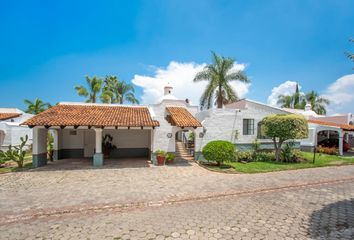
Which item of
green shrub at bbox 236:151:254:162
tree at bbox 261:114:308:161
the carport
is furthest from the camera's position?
green shrub at bbox 236:151:254:162

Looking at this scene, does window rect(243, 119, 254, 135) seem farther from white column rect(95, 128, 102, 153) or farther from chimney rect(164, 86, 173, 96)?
white column rect(95, 128, 102, 153)

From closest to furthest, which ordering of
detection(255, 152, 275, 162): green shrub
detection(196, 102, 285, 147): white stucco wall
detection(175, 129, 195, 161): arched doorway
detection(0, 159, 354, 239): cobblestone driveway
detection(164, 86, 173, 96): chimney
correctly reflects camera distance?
1. detection(0, 159, 354, 239): cobblestone driveway
2. detection(255, 152, 275, 162): green shrub
3. detection(196, 102, 285, 147): white stucco wall
4. detection(175, 129, 195, 161): arched doorway
5. detection(164, 86, 173, 96): chimney

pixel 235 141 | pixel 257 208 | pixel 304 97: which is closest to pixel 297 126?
pixel 235 141

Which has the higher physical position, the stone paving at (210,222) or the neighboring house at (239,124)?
the neighboring house at (239,124)

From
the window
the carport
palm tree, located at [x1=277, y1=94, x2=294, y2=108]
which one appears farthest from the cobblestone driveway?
palm tree, located at [x1=277, y1=94, x2=294, y2=108]

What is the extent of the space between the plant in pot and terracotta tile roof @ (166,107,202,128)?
6.03m

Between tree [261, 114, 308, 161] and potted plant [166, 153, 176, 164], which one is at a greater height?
tree [261, 114, 308, 161]

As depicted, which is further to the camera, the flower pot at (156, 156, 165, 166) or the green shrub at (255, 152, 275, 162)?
the green shrub at (255, 152, 275, 162)

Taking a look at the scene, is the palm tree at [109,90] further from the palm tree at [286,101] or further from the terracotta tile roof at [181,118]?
the palm tree at [286,101]

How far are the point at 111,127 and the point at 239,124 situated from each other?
1093cm

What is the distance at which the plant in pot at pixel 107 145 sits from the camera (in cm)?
1777

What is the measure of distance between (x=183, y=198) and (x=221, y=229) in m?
2.60

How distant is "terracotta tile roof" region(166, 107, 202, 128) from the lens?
49.4ft

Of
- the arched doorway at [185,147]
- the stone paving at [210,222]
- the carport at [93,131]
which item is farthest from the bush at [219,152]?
the stone paving at [210,222]
